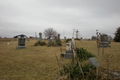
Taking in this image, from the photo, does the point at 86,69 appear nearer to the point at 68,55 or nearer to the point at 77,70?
the point at 77,70

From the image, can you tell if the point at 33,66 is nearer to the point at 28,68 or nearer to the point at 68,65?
the point at 28,68

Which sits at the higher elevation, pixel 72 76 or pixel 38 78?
pixel 72 76

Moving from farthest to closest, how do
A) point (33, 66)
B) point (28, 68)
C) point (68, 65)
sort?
point (33, 66)
point (28, 68)
point (68, 65)

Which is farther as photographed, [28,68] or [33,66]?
[33,66]

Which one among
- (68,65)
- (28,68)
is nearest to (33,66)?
(28,68)

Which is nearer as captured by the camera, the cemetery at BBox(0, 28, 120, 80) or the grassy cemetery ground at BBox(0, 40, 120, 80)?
the cemetery at BBox(0, 28, 120, 80)

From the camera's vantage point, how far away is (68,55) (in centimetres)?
648

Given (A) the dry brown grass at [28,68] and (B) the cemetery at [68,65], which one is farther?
(A) the dry brown grass at [28,68]

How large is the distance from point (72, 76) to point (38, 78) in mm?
1353

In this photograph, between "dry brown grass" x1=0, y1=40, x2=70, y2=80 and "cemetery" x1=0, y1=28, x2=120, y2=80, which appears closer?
"cemetery" x1=0, y1=28, x2=120, y2=80

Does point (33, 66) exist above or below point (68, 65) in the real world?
below

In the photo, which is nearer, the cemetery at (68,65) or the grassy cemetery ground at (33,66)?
the cemetery at (68,65)

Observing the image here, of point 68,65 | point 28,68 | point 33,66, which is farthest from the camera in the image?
point 33,66

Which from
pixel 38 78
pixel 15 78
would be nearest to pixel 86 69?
pixel 38 78
